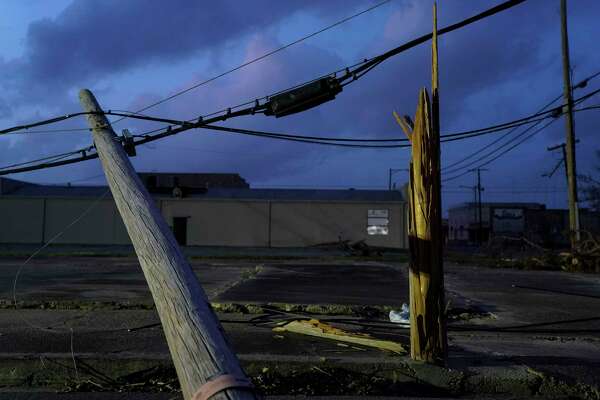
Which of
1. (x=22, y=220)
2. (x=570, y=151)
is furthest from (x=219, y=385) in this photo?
(x=22, y=220)

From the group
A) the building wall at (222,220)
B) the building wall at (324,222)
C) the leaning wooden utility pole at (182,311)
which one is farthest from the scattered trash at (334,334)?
the building wall at (222,220)

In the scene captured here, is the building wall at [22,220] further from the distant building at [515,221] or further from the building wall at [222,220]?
the distant building at [515,221]

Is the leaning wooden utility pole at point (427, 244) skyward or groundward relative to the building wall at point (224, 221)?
groundward

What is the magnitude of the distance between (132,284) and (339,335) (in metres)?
8.06

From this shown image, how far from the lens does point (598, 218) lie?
71188mm

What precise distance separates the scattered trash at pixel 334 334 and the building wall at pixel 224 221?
108 ft

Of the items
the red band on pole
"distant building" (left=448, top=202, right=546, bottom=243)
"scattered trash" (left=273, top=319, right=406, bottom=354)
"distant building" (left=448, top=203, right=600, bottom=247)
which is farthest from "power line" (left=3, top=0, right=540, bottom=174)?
"distant building" (left=448, top=202, right=546, bottom=243)

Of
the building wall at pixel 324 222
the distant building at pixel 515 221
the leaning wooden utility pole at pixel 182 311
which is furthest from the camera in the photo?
the distant building at pixel 515 221

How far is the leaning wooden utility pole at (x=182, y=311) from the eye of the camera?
238 centimetres

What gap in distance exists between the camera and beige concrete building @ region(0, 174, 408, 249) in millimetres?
40906

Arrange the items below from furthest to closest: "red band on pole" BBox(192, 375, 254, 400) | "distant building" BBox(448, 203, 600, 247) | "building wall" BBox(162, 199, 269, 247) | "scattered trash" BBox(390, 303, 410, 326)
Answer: "distant building" BBox(448, 203, 600, 247), "building wall" BBox(162, 199, 269, 247), "scattered trash" BBox(390, 303, 410, 326), "red band on pole" BBox(192, 375, 254, 400)

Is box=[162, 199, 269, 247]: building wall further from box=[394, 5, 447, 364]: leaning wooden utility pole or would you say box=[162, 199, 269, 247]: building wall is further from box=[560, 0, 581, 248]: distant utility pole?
box=[394, 5, 447, 364]: leaning wooden utility pole

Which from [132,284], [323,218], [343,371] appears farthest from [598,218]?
[343,371]

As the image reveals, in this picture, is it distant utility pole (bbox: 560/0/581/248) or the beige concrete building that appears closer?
distant utility pole (bbox: 560/0/581/248)
